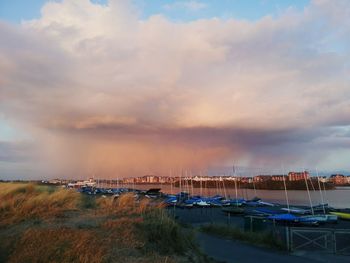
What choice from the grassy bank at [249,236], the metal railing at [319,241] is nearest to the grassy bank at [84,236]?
the grassy bank at [249,236]

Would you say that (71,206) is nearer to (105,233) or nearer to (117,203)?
(117,203)

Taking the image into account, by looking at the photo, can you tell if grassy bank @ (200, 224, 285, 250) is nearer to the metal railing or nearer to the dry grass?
the metal railing

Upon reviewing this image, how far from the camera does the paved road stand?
20.2 meters

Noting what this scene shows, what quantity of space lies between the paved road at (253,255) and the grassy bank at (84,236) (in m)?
4.40

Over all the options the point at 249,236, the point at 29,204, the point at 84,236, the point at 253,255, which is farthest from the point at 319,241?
the point at 84,236

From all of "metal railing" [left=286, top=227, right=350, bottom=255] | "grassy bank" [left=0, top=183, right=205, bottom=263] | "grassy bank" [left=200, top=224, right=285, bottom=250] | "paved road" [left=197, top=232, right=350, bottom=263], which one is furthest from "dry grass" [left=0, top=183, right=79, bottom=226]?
"metal railing" [left=286, top=227, right=350, bottom=255]

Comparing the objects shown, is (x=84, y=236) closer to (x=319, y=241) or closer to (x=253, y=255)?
(x=253, y=255)

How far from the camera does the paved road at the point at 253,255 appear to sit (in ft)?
66.2

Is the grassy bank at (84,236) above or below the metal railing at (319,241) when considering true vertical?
above

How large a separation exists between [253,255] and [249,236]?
648 centimetres

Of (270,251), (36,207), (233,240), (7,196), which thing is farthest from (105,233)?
(233,240)

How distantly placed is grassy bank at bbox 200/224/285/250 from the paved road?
1101mm

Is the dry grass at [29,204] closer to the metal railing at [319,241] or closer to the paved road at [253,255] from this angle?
the paved road at [253,255]

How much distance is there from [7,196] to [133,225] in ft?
34.7
